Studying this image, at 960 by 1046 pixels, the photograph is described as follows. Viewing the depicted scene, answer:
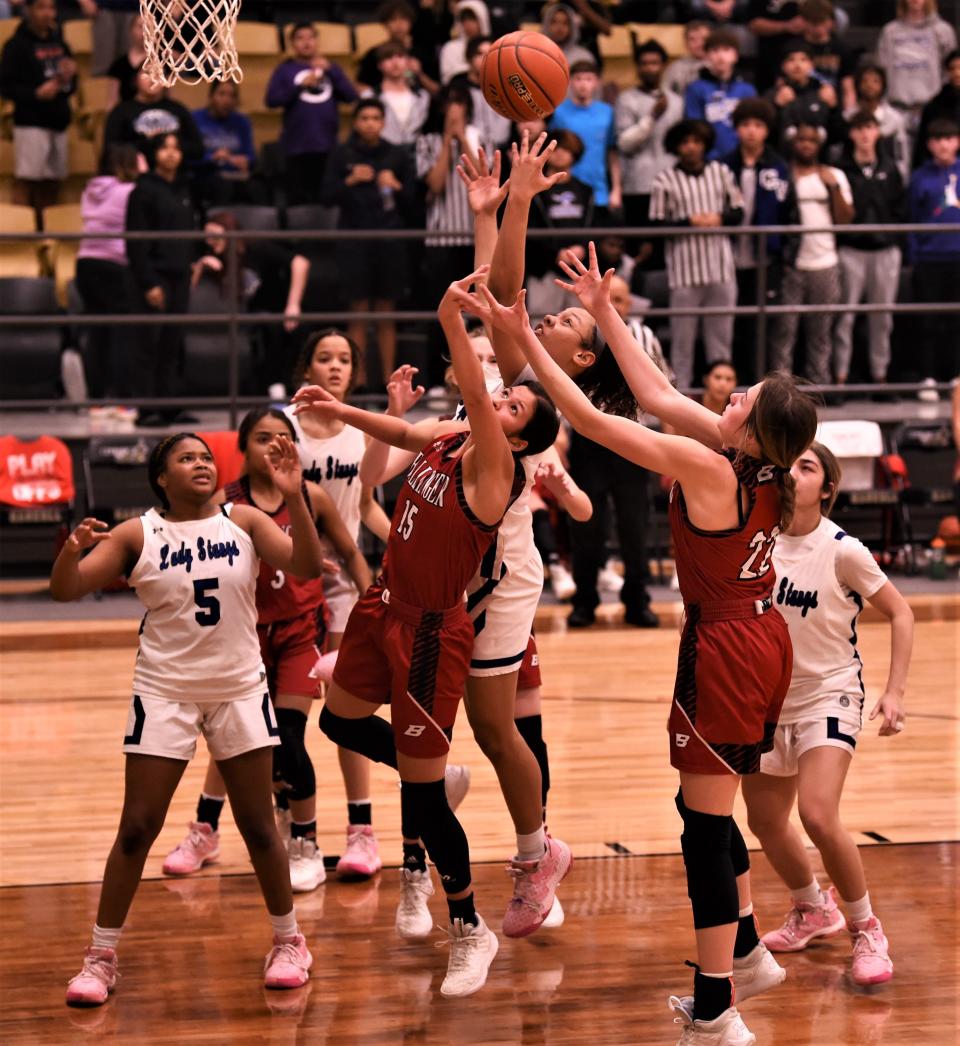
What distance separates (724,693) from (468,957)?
3.46ft

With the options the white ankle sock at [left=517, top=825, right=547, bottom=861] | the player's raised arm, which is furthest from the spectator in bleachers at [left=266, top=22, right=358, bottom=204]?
the player's raised arm

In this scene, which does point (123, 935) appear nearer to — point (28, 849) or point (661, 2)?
point (28, 849)

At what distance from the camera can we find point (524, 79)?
16.5ft

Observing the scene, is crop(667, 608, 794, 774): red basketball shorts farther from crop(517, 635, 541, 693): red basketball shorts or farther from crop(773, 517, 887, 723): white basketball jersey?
crop(517, 635, 541, 693): red basketball shorts

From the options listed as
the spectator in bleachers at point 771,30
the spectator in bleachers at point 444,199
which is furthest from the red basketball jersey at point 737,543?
the spectator in bleachers at point 771,30

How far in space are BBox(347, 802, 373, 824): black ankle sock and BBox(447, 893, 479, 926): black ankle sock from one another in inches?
39.5

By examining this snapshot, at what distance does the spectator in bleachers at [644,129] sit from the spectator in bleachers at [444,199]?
120 centimetres

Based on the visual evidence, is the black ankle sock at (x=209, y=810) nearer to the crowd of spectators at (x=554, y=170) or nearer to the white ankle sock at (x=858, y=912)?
the white ankle sock at (x=858, y=912)

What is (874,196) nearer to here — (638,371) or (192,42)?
(192,42)

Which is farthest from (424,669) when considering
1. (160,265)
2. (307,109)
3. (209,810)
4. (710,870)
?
(307,109)

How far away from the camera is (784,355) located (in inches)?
403

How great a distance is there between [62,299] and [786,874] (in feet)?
24.6

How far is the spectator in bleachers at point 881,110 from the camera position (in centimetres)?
1141

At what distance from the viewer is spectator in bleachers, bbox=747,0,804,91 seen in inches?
487
